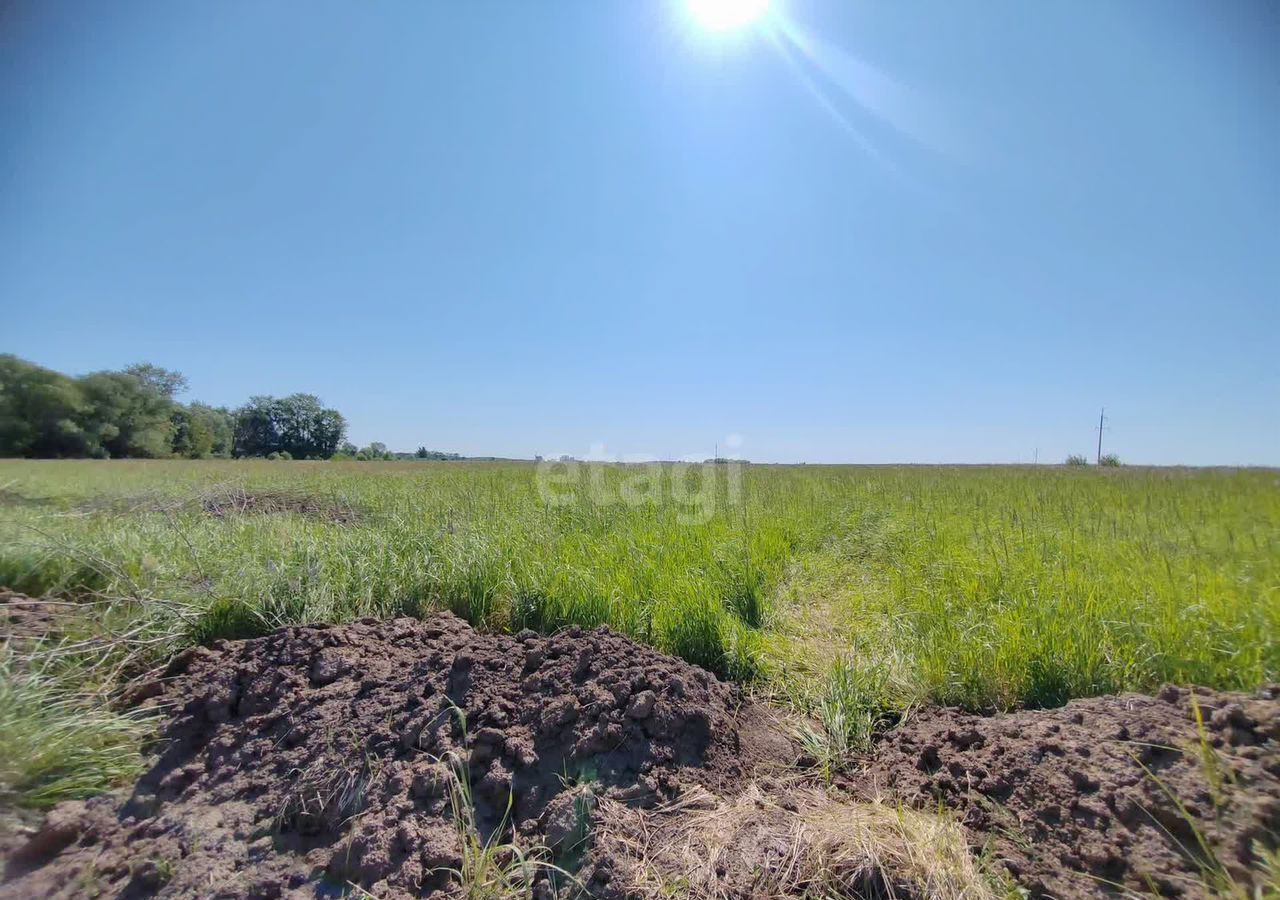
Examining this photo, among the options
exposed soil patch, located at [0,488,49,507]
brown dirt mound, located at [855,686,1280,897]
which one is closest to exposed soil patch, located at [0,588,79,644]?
brown dirt mound, located at [855,686,1280,897]

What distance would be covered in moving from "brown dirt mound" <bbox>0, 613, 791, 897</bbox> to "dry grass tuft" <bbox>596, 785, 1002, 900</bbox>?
0.11 m

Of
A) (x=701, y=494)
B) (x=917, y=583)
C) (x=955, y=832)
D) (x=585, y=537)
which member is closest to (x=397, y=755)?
(x=955, y=832)

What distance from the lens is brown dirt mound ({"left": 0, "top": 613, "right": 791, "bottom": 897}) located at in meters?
1.50

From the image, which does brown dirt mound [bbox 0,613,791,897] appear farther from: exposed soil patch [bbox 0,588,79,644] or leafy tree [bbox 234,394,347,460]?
leafy tree [bbox 234,394,347,460]

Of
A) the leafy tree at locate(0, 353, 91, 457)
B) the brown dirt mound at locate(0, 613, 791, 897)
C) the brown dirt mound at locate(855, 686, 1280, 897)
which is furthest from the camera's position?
the leafy tree at locate(0, 353, 91, 457)

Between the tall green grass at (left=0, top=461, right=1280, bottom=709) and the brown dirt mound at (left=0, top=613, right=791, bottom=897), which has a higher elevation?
the tall green grass at (left=0, top=461, right=1280, bottom=709)

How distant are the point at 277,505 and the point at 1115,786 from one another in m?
9.30

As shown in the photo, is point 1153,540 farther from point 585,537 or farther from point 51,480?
point 51,480

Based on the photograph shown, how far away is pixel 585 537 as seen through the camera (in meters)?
4.57

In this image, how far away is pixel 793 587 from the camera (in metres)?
3.95

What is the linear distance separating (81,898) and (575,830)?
1.45 m

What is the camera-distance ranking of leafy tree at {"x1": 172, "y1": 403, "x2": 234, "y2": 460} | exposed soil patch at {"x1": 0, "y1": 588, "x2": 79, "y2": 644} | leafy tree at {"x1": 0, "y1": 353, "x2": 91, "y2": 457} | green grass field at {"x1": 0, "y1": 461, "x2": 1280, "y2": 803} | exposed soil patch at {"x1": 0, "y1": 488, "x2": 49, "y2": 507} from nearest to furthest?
1. green grass field at {"x1": 0, "y1": 461, "x2": 1280, "y2": 803}
2. exposed soil patch at {"x1": 0, "y1": 588, "x2": 79, "y2": 644}
3. exposed soil patch at {"x1": 0, "y1": 488, "x2": 49, "y2": 507}
4. leafy tree at {"x1": 0, "y1": 353, "x2": 91, "y2": 457}
5. leafy tree at {"x1": 172, "y1": 403, "x2": 234, "y2": 460}

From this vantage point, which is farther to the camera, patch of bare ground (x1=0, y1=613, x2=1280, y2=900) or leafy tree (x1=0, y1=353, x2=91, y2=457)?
leafy tree (x1=0, y1=353, x2=91, y2=457)

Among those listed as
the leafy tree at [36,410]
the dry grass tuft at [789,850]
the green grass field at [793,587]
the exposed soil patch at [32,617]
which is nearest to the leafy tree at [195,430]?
the leafy tree at [36,410]
